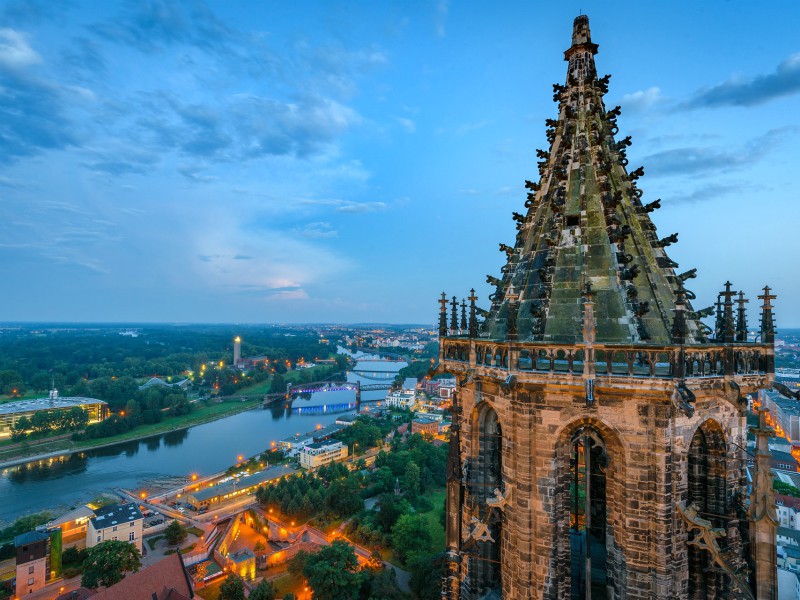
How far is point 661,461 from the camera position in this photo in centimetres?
659

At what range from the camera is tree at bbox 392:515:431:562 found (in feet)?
139

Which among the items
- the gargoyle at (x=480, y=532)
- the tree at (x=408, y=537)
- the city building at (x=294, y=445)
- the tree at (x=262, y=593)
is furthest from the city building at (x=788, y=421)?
the gargoyle at (x=480, y=532)

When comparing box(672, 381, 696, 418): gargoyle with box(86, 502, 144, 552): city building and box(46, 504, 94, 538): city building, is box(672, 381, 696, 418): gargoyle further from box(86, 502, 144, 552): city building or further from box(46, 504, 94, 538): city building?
box(46, 504, 94, 538): city building

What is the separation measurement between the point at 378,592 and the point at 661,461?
3447cm

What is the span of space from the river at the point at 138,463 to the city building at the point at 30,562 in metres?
22.2

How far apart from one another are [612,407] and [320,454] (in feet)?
231

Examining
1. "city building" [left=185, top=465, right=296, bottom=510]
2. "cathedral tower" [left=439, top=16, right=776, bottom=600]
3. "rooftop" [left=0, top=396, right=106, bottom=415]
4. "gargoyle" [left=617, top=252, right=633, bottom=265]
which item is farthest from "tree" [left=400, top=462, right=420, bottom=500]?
"rooftop" [left=0, top=396, right=106, bottom=415]

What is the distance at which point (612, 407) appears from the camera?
687cm

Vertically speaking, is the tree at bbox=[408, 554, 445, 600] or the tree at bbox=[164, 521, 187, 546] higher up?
the tree at bbox=[408, 554, 445, 600]

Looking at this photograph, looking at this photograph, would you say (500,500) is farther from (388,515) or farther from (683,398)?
(388,515)

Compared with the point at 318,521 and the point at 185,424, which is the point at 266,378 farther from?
the point at 318,521

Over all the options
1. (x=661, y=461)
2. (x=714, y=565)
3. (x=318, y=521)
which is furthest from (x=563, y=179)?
(x=318, y=521)

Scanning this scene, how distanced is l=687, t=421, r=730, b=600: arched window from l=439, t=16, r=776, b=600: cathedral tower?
0.06ft

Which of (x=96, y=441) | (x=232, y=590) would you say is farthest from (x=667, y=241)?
(x=96, y=441)
